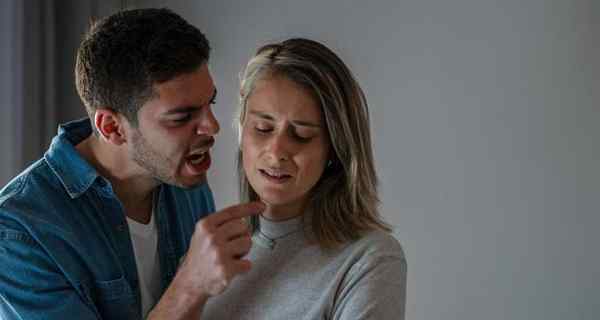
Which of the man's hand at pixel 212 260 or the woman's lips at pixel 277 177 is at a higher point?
the woman's lips at pixel 277 177

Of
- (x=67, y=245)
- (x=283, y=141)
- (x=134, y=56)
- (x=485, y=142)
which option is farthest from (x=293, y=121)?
(x=485, y=142)

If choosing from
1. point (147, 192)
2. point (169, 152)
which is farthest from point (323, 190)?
point (147, 192)

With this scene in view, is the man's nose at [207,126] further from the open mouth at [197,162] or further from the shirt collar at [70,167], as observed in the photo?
the shirt collar at [70,167]

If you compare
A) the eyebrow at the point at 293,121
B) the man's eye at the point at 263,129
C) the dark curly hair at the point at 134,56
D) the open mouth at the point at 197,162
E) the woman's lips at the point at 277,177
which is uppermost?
the dark curly hair at the point at 134,56

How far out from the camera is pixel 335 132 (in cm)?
124

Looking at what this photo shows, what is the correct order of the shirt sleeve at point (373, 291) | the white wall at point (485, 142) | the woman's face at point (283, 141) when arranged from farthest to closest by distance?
the white wall at point (485, 142), the woman's face at point (283, 141), the shirt sleeve at point (373, 291)

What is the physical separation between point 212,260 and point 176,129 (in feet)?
1.11

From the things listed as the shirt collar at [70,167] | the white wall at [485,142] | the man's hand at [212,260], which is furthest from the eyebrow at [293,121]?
the white wall at [485,142]

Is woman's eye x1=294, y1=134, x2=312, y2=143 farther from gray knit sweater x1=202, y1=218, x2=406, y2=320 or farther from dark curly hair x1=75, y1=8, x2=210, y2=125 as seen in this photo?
dark curly hair x1=75, y1=8, x2=210, y2=125

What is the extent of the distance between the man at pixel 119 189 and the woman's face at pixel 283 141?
0.06 meters

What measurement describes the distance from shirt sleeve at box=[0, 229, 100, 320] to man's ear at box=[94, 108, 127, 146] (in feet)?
0.89

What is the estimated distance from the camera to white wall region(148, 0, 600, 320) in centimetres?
220

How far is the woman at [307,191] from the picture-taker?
1.19 m

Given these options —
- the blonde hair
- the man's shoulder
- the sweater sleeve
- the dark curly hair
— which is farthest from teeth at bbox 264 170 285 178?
the man's shoulder
